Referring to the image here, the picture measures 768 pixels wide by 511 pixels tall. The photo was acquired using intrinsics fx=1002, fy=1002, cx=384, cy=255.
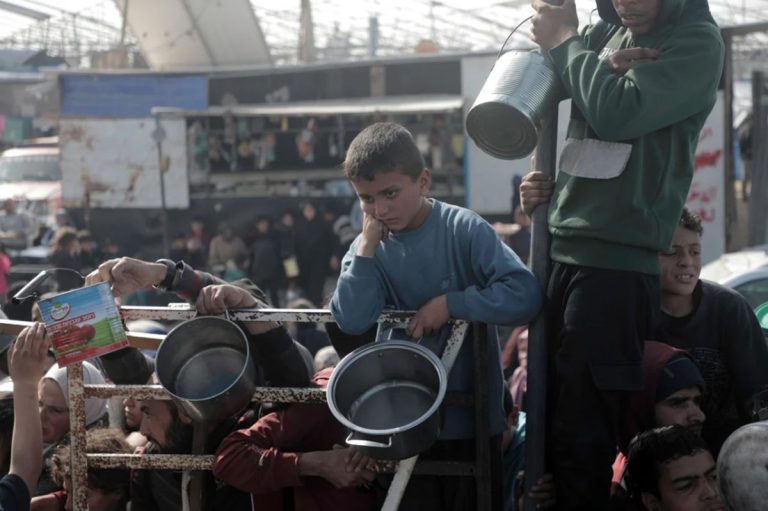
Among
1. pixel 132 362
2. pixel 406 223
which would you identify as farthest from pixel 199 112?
pixel 406 223

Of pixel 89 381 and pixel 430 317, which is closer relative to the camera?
pixel 430 317

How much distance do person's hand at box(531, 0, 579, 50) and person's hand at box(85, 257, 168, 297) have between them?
1.42m

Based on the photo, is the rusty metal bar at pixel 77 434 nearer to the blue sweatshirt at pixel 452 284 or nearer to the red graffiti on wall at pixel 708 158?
the blue sweatshirt at pixel 452 284

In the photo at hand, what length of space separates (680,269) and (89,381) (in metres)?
2.34

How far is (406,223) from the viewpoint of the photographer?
292 centimetres

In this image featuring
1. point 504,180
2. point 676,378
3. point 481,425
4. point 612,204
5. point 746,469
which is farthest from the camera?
point 504,180

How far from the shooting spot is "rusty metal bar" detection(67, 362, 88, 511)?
9.97ft

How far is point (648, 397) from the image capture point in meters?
3.15

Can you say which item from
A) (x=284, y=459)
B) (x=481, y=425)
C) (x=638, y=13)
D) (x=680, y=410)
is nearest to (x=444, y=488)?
(x=481, y=425)

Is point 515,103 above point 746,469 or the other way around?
above

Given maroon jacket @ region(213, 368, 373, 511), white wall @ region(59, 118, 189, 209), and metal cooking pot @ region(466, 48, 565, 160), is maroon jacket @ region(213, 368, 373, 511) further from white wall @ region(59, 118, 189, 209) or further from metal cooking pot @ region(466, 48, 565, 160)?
white wall @ region(59, 118, 189, 209)

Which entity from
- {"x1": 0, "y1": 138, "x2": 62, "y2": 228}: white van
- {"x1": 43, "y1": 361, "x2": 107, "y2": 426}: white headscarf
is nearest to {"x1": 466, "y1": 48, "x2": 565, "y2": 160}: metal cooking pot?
{"x1": 43, "y1": 361, "x2": 107, "y2": 426}: white headscarf

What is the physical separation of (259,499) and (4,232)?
15.5m

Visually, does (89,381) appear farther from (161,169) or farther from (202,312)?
(161,169)
